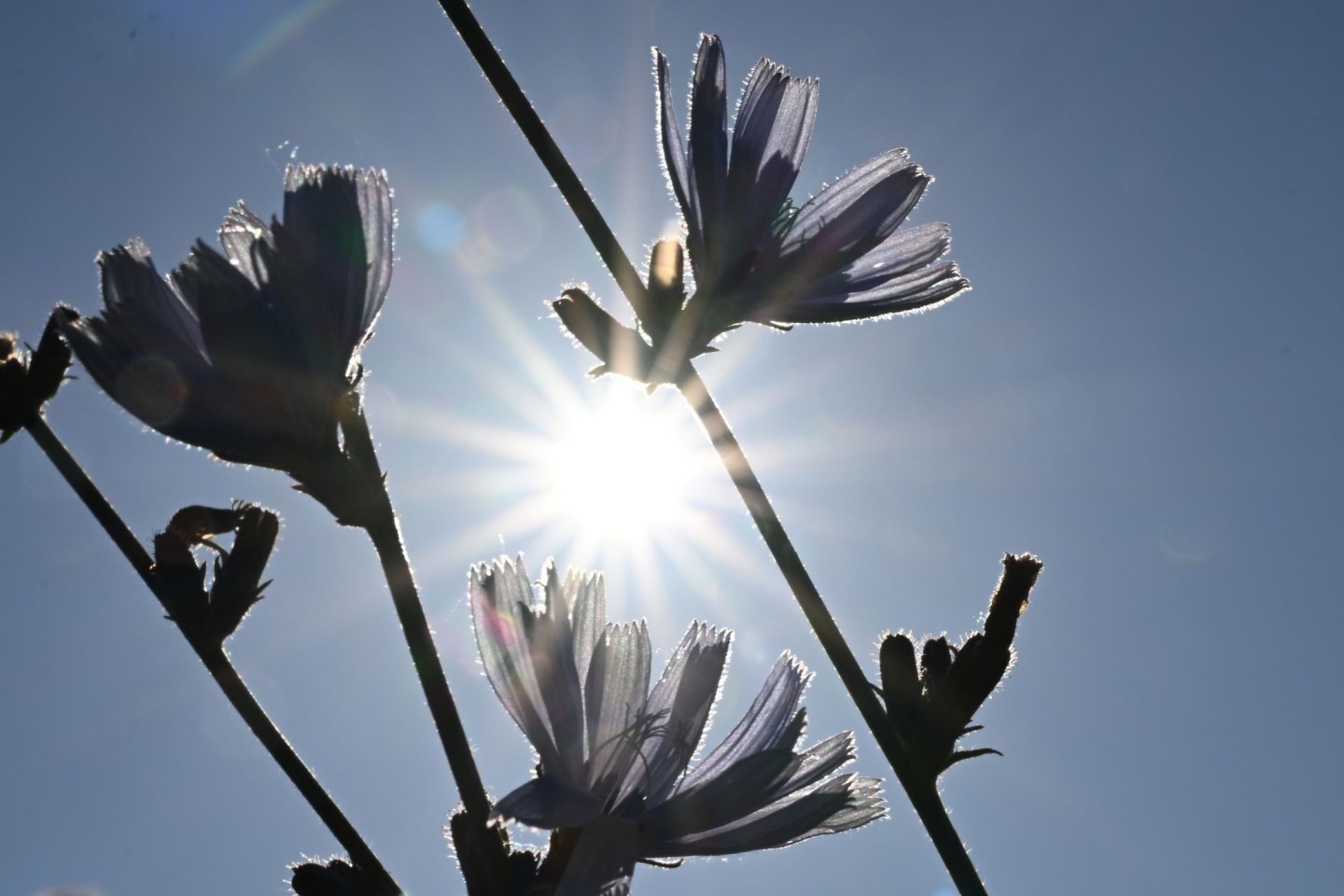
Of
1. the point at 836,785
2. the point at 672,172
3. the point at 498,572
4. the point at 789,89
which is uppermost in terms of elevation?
the point at 789,89

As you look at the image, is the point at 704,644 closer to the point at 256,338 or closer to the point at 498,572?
the point at 498,572

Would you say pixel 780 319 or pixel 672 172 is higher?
pixel 672 172

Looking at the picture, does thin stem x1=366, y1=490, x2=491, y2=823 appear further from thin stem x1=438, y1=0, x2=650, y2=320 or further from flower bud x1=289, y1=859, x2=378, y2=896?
thin stem x1=438, y1=0, x2=650, y2=320

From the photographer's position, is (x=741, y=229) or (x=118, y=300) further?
(x=741, y=229)

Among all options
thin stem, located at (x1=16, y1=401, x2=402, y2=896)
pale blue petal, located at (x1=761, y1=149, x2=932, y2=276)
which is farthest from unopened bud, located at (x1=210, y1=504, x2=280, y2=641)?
pale blue petal, located at (x1=761, y1=149, x2=932, y2=276)

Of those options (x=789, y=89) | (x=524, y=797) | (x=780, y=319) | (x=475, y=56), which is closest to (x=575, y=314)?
(x=475, y=56)

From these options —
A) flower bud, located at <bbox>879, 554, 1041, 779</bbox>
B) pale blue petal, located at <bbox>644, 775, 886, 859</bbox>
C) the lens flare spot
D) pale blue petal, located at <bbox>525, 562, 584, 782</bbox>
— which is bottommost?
pale blue petal, located at <bbox>644, 775, 886, 859</bbox>
